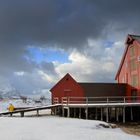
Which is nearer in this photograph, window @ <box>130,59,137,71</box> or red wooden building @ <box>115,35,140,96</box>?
red wooden building @ <box>115,35,140,96</box>

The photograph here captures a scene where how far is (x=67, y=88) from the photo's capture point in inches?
1807

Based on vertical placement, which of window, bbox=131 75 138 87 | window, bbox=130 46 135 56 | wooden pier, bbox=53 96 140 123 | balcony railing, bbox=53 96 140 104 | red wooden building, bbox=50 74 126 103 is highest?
window, bbox=130 46 135 56

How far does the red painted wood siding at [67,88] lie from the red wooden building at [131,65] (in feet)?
24.8

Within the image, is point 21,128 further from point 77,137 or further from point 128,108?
point 128,108

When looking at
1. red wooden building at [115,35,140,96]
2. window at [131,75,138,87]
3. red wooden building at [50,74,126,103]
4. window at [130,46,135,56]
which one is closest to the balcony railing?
red wooden building at [50,74,126,103]

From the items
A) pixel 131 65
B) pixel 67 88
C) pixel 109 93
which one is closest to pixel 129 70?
pixel 131 65

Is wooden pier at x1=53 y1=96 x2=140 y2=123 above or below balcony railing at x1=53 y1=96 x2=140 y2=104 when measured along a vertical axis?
below

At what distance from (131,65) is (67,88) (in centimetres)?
978

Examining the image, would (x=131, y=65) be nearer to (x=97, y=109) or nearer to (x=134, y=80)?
(x=134, y=80)

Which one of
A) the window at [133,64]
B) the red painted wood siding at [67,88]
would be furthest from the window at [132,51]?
the red painted wood siding at [67,88]

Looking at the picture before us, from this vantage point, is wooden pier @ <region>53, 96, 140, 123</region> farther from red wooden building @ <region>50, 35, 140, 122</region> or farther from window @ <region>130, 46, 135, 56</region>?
window @ <region>130, 46, 135, 56</region>

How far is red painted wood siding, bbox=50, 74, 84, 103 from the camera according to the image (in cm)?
4566

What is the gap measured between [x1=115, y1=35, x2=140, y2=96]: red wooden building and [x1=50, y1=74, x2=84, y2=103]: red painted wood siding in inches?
298

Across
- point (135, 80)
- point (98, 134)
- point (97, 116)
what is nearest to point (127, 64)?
point (135, 80)
